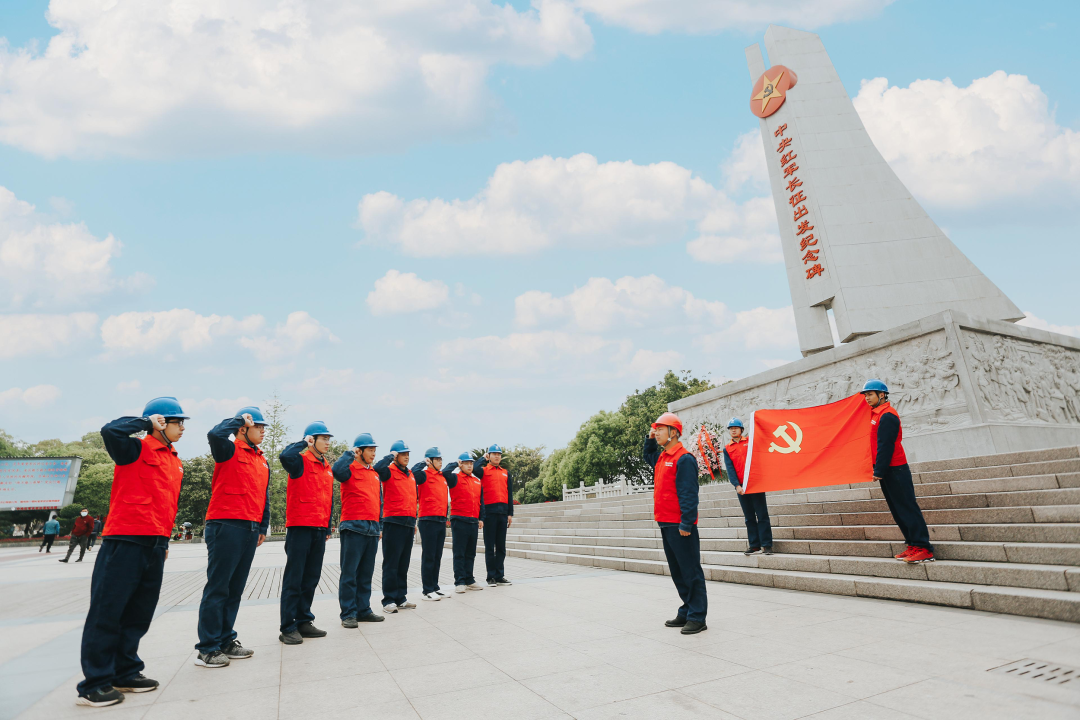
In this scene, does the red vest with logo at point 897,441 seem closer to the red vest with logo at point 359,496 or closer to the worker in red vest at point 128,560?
the red vest with logo at point 359,496

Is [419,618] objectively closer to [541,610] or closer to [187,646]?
[541,610]

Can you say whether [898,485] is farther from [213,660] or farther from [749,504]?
[213,660]

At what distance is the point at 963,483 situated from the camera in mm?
7195

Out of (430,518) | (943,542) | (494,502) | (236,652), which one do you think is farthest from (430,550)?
(943,542)

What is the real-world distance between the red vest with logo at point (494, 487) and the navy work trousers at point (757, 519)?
11.4 ft

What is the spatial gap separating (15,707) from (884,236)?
A: 19.5 metres

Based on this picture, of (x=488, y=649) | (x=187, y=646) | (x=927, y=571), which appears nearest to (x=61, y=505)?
(x=187, y=646)

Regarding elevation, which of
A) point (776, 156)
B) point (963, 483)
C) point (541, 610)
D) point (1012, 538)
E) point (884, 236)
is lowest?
point (541, 610)

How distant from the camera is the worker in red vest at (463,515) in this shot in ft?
26.8

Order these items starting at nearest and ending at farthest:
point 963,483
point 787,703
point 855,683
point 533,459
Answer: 1. point 787,703
2. point 855,683
3. point 963,483
4. point 533,459

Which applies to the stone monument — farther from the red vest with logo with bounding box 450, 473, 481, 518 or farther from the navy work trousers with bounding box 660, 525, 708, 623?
the red vest with logo with bounding box 450, 473, 481, 518

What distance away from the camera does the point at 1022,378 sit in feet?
38.6

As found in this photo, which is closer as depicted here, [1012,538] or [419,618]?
[1012,538]

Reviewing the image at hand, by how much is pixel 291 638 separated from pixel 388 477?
79.3 inches
